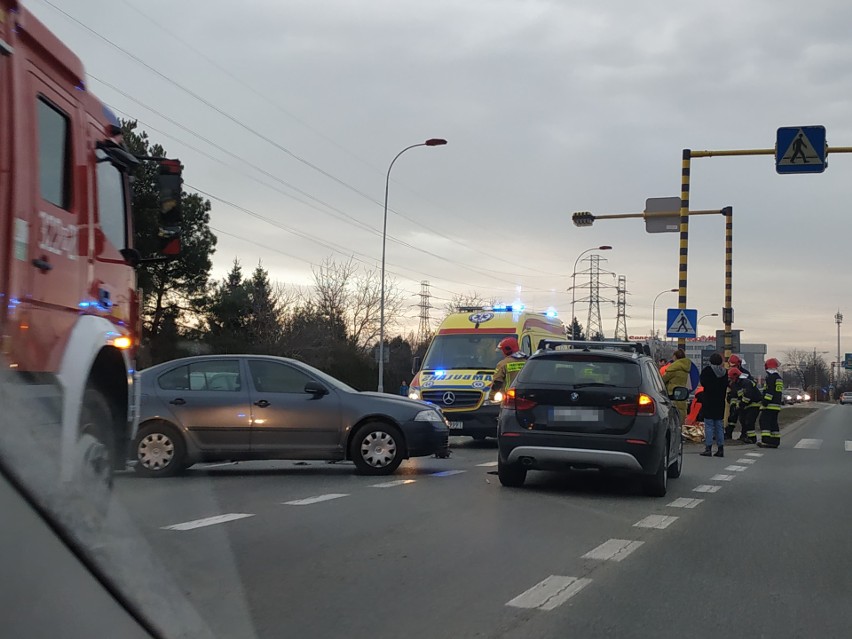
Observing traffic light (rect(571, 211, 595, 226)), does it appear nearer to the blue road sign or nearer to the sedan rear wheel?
the blue road sign

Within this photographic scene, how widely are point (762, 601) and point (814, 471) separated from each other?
9.21 m

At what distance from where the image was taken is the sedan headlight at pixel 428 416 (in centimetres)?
1134

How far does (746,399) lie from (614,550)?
1476 centimetres

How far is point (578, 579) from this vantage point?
582 centimetres

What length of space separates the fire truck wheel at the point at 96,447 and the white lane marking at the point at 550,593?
236cm

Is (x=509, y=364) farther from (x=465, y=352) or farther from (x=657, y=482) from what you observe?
(x=657, y=482)

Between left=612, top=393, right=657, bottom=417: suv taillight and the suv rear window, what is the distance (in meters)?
0.18

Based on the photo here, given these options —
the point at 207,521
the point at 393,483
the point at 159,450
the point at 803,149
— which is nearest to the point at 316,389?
the point at 393,483

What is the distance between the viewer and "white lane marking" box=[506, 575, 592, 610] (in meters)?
5.17

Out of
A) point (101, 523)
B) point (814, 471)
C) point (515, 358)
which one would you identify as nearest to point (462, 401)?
point (515, 358)

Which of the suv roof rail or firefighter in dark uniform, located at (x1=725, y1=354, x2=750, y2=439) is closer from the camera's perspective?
the suv roof rail

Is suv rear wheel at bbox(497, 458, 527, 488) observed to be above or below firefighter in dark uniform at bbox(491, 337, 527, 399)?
below

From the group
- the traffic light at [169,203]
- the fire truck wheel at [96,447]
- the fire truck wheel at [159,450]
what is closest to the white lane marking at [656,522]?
the fire truck wheel at [96,447]

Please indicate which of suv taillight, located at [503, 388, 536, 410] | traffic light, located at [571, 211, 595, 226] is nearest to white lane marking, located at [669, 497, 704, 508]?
suv taillight, located at [503, 388, 536, 410]
